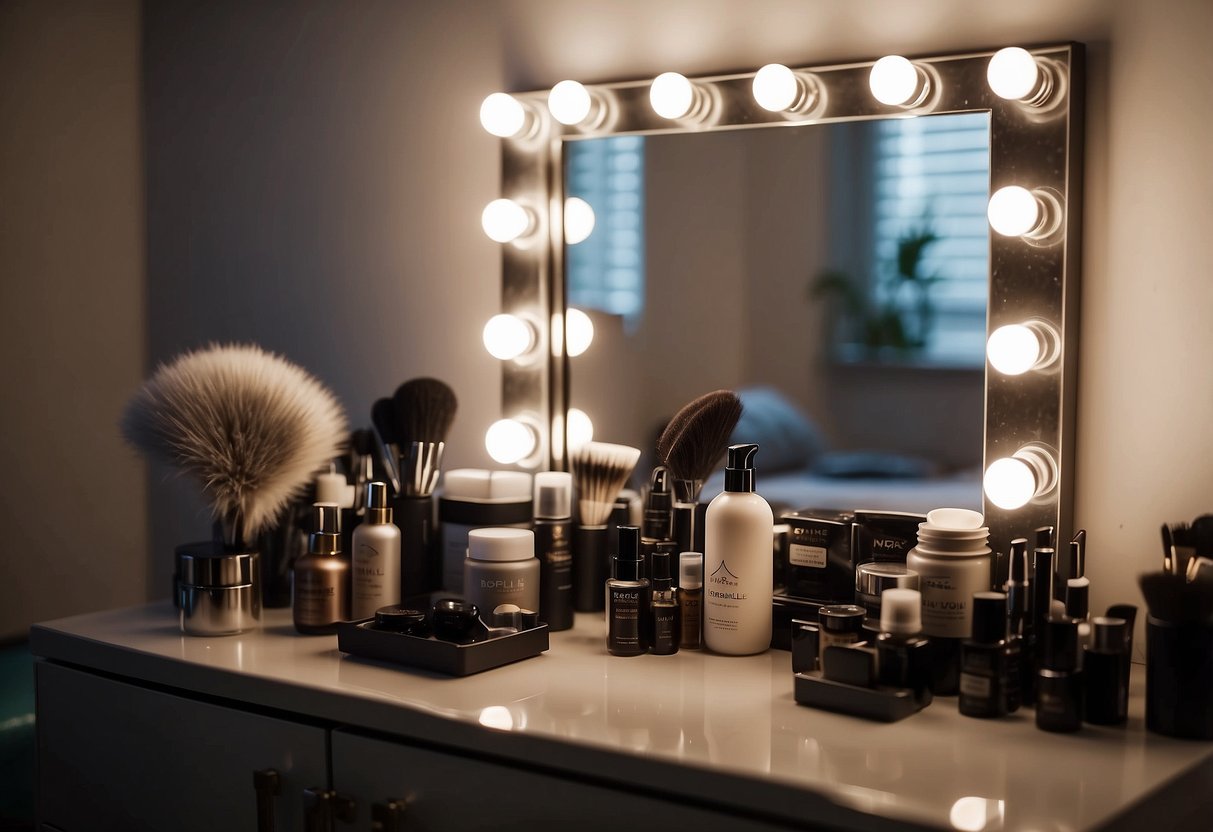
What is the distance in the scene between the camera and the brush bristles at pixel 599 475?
135 cm

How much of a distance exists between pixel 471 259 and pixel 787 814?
0.95 metres

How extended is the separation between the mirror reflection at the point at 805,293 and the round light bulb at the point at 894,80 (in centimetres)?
3

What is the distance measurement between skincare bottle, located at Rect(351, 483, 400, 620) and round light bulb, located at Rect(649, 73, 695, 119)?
55cm

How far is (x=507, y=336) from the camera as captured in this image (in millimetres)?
1502

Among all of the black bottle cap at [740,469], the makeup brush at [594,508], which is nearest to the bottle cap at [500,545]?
the makeup brush at [594,508]

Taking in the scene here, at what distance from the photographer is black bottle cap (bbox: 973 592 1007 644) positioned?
3.31 ft

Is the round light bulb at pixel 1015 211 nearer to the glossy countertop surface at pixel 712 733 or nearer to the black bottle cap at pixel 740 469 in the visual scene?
the black bottle cap at pixel 740 469

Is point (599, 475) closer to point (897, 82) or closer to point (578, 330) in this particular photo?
point (578, 330)

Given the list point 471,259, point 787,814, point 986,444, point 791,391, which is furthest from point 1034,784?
point 471,259

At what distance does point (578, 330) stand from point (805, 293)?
1.02 feet

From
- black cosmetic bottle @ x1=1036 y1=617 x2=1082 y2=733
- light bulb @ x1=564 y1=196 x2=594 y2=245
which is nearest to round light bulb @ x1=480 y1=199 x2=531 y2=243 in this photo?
light bulb @ x1=564 y1=196 x2=594 y2=245

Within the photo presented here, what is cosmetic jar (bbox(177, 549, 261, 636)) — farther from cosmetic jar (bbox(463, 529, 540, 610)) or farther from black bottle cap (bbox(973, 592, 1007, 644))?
black bottle cap (bbox(973, 592, 1007, 644))

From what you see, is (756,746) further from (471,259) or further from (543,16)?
(543,16)

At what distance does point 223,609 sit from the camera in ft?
4.25
